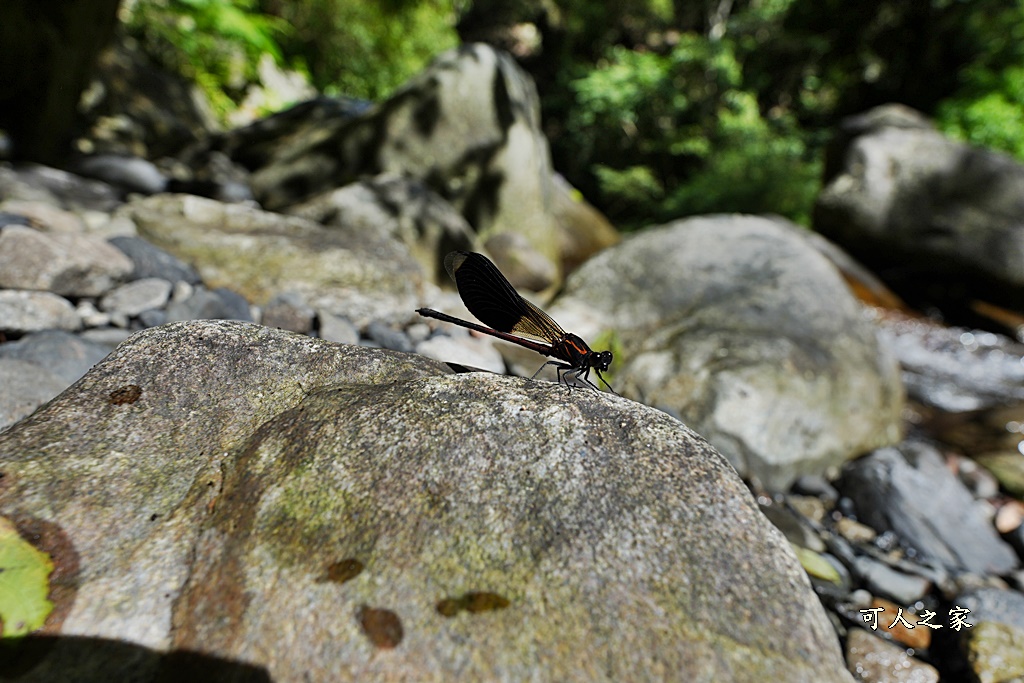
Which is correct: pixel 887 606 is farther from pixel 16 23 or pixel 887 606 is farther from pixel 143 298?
pixel 16 23

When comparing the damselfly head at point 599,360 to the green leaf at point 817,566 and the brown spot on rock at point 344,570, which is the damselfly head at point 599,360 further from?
the green leaf at point 817,566

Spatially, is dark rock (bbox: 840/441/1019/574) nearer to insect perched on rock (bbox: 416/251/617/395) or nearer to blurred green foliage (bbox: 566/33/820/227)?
insect perched on rock (bbox: 416/251/617/395)

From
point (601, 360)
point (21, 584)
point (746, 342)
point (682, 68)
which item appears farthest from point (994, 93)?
point (21, 584)

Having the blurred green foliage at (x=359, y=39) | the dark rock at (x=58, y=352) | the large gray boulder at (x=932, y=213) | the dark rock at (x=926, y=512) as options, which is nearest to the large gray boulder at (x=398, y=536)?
the dark rock at (x=58, y=352)

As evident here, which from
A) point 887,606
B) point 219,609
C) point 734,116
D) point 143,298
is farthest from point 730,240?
point 734,116

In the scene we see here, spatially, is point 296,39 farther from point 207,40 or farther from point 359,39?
point 207,40
